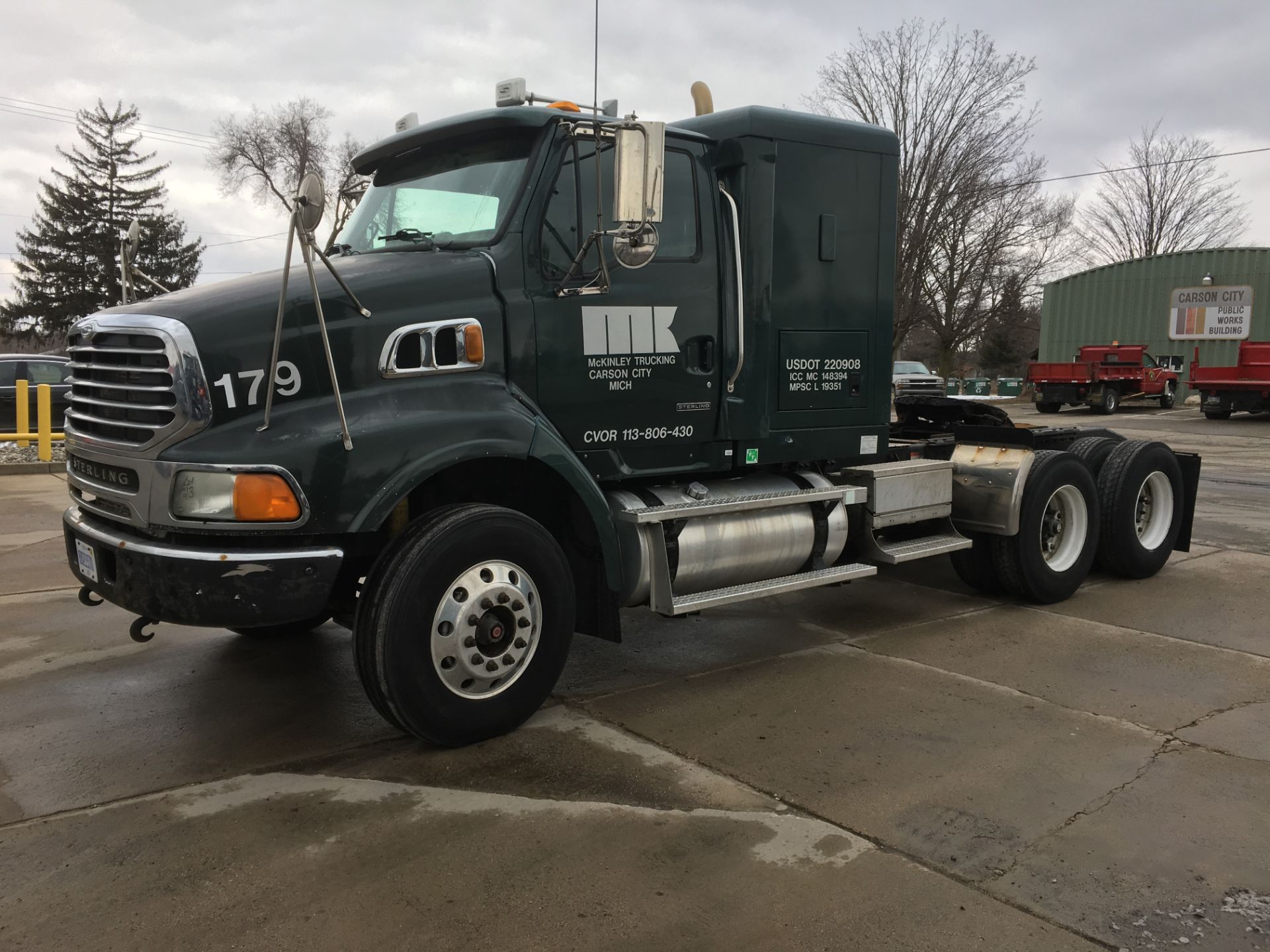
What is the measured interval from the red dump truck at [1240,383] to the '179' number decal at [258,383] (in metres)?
28.1

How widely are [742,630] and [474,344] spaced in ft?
8.95

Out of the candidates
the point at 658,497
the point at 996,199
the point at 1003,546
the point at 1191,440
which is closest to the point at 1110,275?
the point at 996,199

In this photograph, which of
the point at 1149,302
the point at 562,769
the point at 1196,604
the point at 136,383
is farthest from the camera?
the point at 1149,302

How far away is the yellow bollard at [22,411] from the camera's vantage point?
14.9 m

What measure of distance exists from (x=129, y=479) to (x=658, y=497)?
2390 mm

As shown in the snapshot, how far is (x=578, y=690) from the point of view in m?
4.95

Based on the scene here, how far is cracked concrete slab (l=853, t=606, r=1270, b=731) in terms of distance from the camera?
4.80 m

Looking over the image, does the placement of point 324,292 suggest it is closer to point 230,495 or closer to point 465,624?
point 230,495

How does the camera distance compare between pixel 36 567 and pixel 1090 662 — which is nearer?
pixel 1090 662

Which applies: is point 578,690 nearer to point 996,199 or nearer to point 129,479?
point 129,479

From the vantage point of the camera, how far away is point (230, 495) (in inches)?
142

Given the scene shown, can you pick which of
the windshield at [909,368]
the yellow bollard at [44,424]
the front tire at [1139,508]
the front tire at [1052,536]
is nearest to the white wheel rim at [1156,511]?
the front tire at [1139,508]

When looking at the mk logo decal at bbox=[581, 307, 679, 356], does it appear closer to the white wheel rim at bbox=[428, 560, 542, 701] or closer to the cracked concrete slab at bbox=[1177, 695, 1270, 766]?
the white wheel rim at bbox=[428, 560, 542, 701]

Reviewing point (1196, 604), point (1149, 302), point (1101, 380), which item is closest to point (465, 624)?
point (1196, 604)
